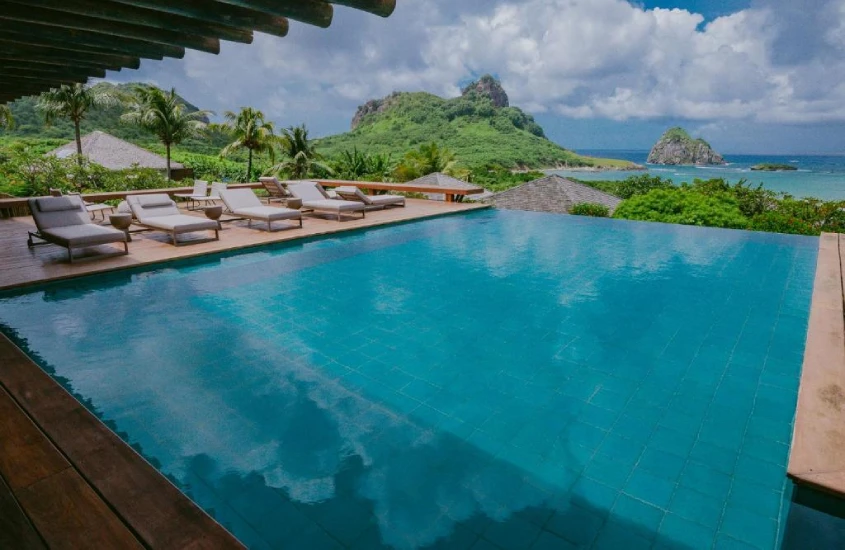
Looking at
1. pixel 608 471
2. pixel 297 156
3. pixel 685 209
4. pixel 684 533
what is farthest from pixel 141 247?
pixel 297 156

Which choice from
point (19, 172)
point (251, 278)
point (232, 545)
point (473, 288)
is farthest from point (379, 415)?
point (19, 172)

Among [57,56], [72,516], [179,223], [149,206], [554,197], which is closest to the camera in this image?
[72,516]

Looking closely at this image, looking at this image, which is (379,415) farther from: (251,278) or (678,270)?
(678,270)

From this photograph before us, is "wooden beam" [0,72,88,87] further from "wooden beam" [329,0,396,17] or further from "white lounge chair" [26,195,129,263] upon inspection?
"wooden beam" [329,0,396,17]

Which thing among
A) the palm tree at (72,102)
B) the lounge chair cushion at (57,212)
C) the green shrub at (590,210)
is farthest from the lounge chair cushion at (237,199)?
the palm tree at (72,102)

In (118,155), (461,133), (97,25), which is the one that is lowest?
(97,25)

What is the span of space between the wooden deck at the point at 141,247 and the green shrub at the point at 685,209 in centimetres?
653

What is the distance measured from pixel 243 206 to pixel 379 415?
7992mm

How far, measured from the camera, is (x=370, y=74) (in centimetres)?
12531

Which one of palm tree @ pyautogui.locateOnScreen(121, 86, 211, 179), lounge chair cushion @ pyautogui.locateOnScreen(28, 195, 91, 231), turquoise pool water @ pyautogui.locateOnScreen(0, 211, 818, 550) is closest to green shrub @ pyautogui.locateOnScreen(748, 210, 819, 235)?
turquoise pool water @ pyautogui.locateOnScreen(0, 211, 818, 550)

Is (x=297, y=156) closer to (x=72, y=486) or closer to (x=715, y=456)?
(x=72, y=486)

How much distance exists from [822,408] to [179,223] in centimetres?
862

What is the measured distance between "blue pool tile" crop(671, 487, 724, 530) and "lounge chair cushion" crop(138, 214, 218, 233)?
7818 millimetres

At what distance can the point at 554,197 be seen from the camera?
16.3 metres
